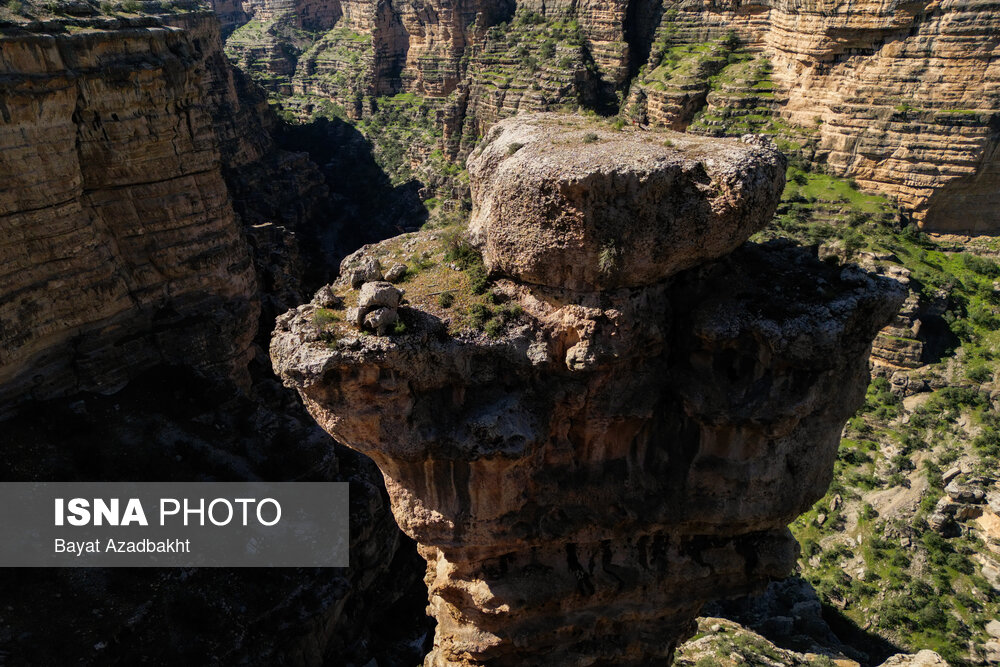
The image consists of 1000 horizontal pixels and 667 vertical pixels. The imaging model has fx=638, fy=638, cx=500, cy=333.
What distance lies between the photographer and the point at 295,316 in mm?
10758

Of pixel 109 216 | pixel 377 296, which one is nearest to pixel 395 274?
pixel 377 296

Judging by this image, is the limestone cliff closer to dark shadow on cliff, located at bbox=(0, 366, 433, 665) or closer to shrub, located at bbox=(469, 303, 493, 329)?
dark shadow on cliff, located at bbox=(0, 366, 433, 665)

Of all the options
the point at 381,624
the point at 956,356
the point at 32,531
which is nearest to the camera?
the point at 32,531

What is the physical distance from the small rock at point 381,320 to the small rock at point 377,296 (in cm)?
10

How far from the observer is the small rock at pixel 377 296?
998 centimetres

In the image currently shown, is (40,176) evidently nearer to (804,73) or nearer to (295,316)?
(295,316)

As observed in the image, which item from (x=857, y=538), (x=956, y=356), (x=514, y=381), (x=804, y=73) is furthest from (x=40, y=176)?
(x=804, y=73)

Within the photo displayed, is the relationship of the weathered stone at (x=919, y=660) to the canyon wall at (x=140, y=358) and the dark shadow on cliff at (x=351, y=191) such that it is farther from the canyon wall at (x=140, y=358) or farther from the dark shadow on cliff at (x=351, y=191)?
the dark shadow on cliff at (x=351, y=191)

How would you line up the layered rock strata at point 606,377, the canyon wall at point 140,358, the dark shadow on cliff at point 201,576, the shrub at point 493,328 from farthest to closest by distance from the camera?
the canyon wall at point 140,358 → the dark shadow on cliff at point 201,576 → the shrub at point 493,328 → the layered rock strata at point 606,377

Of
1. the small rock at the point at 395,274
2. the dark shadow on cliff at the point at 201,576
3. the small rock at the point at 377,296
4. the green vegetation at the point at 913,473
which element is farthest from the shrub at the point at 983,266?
the small rock at the point at 377,296

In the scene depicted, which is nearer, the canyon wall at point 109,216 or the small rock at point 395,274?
the small rock at point 395,274

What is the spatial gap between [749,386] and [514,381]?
12.9 ft

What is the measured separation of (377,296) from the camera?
9992mm

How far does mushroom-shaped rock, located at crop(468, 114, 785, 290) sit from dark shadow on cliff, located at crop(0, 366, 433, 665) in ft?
43.9
